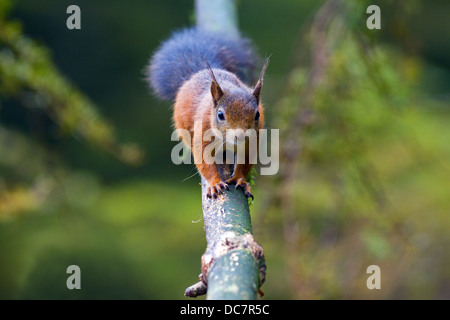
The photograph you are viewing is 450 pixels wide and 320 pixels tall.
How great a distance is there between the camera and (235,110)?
8.21ft

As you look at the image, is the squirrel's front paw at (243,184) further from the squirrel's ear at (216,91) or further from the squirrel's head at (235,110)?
Answer: the squirrel's ear at (216,91)

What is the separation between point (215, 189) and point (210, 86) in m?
0.56

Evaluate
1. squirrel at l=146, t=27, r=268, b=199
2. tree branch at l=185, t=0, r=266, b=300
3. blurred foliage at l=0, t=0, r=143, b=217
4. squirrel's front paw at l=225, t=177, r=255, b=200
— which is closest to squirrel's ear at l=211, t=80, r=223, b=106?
squirrel at l=146, t=27, r=268, b=199

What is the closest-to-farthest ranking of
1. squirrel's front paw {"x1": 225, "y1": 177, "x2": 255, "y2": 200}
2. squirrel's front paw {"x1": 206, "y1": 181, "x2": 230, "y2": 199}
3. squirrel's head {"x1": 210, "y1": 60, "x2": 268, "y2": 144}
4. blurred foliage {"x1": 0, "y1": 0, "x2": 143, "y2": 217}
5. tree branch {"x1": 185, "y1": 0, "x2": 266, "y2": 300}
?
tree branch {"x1": 185, "y1": 0, "x2": 266, "y2": 300}, squirrel's front paw {"x1": 206, "y1": 181, "x2": 230, "y2": 199}, squirrel's front paw {"x1": 225, "y1": 177, "x2": 255, "y2": 200}, squirrel's head {"x1": 210, "y1": 60, "x2": 268, "y2": 144}, blurred foliage {"x1": 0, "y1": 0, "x2": 143, "y2": 217}

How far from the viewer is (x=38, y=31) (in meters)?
8.20

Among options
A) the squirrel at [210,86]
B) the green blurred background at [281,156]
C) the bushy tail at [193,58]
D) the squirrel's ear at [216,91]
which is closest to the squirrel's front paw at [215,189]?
the squirrel at [210,86]

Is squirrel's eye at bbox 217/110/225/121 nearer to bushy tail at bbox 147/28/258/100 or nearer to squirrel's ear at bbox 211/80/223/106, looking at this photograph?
squirrel's ear at bbox 211/80/223/106

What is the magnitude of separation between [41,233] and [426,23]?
6242 mm

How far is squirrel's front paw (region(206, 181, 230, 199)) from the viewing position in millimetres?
2119

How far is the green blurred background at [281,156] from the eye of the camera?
315cm

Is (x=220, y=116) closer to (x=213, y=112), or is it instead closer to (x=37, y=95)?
(x=213, y=112)

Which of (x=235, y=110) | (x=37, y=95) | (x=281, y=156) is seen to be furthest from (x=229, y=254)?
(x=37, y=95)

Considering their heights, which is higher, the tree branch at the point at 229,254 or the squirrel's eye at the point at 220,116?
the squirrel's eye at the point at 220,116

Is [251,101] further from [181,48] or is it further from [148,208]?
[148,208]
